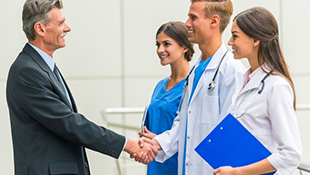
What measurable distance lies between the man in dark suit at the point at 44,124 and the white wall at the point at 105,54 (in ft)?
9.08

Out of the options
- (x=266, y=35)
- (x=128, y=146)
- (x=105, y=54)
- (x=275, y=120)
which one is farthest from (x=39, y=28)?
(x=105, y=54)

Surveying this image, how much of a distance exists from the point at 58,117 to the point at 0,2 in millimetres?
3257

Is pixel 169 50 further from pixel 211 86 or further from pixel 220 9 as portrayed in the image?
pixel 211 86

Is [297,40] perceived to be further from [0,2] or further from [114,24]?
[0,2]

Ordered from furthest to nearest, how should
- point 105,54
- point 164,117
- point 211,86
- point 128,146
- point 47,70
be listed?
1. point 105,54
2. point 164,117
3. point 128,146
4. point 47,70
5. point 211,86

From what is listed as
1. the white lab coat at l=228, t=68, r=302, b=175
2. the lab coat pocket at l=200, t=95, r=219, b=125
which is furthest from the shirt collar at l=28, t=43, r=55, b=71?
the white lab coat at l=228, t=68, r=302, b=175

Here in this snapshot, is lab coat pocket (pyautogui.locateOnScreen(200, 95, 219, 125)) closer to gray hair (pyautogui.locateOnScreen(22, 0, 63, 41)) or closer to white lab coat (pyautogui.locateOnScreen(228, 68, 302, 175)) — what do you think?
white lab coat (pyautogui.locateOnScreen(228, 68, 302, 175))

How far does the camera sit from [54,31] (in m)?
2.66

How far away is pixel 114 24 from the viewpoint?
18.2 ft

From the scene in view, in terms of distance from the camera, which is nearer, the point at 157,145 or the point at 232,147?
the point at 232,147

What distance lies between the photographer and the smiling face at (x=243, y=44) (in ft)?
6.52

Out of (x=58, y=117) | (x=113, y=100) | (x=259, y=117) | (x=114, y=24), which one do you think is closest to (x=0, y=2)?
(x=114, y=24)

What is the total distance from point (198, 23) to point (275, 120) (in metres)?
0.94

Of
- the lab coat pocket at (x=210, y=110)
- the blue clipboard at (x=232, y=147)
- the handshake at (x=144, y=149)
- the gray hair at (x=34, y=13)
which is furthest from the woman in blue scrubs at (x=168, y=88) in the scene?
the blue clipboard at (x=232, y=147)
